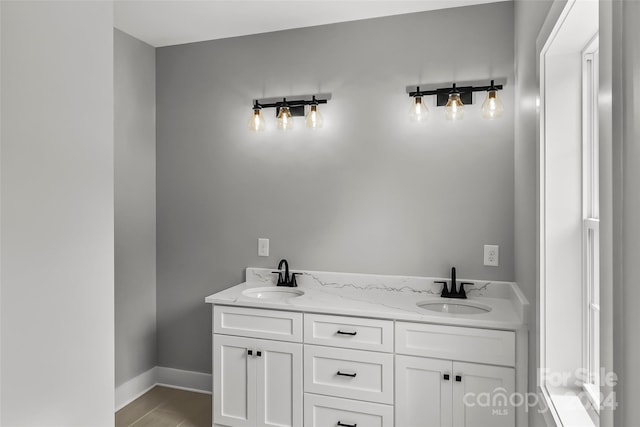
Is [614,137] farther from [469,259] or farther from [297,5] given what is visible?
[297,5]

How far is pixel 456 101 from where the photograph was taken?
2.58 metres

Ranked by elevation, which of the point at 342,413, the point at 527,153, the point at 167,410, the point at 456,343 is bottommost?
the point at 167,410

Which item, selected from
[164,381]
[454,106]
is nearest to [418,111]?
[454,106]

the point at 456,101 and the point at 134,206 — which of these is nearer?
the point at 456,101

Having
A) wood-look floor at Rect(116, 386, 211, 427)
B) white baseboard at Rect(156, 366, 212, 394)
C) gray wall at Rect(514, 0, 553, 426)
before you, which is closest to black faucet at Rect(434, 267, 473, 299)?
gray wall at Rect(514, 0, 553, 426)

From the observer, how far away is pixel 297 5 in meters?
2.69

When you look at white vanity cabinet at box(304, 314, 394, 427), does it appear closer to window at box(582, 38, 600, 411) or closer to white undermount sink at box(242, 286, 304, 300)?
white undermount sink at box(242, 286, 304, 300)

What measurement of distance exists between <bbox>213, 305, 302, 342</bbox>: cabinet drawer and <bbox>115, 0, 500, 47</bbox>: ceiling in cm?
179

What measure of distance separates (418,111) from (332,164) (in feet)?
2.10

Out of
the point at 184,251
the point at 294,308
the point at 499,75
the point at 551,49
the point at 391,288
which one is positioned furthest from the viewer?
the point at 184,251

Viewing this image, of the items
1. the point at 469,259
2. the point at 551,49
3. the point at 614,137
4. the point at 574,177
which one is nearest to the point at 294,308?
the point at 469,259

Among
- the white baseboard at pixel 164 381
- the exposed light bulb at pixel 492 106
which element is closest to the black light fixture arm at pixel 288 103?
the exposed light bulb at pixel 492 106

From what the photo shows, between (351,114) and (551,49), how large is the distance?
1.41 m

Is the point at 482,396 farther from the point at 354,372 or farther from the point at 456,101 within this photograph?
the point at 456,101
